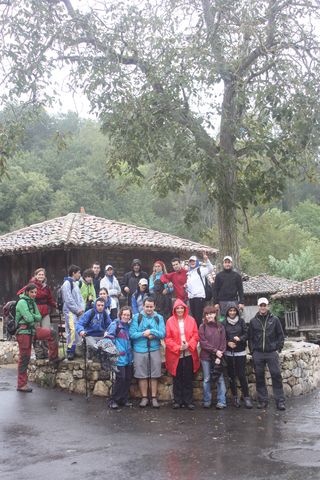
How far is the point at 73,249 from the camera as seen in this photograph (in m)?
17.0

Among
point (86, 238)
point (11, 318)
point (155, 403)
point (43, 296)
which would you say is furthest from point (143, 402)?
point (86, 238)

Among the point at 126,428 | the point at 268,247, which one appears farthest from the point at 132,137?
the point at 268,247

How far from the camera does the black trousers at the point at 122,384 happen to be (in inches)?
354

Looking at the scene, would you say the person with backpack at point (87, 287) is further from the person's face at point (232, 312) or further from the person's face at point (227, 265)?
the person's face at point (232, 312)

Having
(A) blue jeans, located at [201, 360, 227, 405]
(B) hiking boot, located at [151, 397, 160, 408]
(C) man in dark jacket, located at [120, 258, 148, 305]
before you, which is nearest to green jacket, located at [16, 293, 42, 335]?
(C) man in dark jacket, located at [120, 258, 148, 305]

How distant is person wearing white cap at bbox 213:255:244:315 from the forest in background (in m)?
24.9

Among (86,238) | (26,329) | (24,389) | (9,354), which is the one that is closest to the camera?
(26,329)

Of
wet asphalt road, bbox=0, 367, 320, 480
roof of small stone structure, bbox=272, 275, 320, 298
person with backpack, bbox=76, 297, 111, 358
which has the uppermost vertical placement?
roof of small stone structure, bbox=272, 275, 320, 298

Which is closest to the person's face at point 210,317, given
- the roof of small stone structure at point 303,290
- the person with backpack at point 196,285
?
the person with backpack at point 196,285

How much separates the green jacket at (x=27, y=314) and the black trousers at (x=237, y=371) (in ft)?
10.2

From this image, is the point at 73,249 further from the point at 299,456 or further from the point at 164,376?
the point at 299,456

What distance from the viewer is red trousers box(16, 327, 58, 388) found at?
967cm

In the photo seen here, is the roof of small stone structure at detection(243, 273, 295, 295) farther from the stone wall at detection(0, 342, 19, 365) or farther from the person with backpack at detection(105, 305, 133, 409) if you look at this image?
the person with backpack at detection(105, 305, 133, 409)

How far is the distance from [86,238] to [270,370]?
8493 mm
